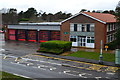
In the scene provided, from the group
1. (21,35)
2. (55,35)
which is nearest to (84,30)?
(55,35)

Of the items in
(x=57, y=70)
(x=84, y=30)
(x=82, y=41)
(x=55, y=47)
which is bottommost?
(x=57, y=70)

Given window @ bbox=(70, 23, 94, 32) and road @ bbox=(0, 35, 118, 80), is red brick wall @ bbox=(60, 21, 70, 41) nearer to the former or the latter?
window @ bbox=(70, 23, 94, 32)

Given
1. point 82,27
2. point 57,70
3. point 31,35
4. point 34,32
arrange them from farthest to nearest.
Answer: point 31,35 < point 34,32 < point 82,27 < point 57,70

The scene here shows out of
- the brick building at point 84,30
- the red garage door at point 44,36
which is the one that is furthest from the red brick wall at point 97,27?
the red garage door at point 44,36

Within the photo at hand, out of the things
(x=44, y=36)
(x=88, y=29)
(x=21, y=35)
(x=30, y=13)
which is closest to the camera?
(x=88, y=29)

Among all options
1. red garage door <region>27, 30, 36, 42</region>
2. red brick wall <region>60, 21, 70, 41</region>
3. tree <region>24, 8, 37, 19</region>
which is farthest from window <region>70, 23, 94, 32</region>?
tree <region>24, 8, 37, 19</region>

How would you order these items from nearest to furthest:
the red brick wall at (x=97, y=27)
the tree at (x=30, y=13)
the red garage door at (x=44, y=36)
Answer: the red brick wall at (x=97, y=27), the red garage door at (x=44, y=36), the tree at (x=30, y=13)

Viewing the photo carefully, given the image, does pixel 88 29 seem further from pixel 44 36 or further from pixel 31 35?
pixel 31 35

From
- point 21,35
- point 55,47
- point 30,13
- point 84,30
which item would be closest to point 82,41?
point 84,30

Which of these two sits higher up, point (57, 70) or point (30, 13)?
point (30, 13)

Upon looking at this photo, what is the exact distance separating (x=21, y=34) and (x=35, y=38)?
461 cm

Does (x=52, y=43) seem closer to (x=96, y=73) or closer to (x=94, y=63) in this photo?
(x=94, y=63)

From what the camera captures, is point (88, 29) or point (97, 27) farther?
point (88, 29)

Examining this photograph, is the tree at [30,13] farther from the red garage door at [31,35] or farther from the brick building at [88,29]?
the brick building at [88,29]
